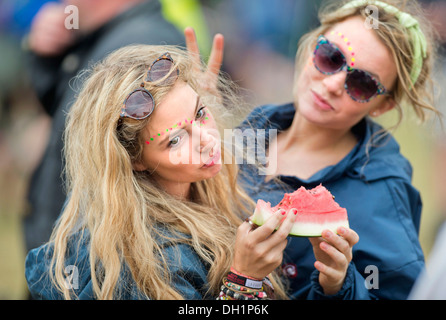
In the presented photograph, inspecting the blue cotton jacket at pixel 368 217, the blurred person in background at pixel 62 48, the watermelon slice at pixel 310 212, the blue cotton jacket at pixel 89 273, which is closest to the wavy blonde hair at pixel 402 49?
the blue cotton jacket at pixel 368 217

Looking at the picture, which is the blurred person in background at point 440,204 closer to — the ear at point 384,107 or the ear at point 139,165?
the ear at point 384,107

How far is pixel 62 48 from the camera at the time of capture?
4.18 m

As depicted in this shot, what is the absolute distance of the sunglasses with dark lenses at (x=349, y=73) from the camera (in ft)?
9.34

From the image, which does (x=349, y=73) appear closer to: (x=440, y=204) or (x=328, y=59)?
(x=328, y=59)

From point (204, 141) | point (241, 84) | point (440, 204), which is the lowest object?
point (440, 204)

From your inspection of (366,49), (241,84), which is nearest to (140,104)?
(366,49)

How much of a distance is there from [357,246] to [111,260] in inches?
49.4

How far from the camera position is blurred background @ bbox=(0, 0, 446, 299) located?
18.7ft

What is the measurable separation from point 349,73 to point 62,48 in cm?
240

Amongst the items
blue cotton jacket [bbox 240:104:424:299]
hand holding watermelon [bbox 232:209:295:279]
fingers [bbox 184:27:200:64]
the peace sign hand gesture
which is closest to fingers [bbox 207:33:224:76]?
the peace sign hand gesture

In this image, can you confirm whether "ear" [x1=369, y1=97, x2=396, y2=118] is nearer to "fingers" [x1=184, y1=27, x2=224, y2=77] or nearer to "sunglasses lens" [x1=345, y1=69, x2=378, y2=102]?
"sunglasses lens" [x1=345, y1=69, x2=378, y2=102]

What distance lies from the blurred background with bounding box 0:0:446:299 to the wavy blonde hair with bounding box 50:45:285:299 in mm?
3117

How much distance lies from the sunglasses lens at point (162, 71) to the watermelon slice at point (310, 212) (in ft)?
2.27
